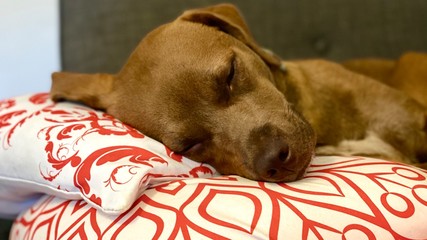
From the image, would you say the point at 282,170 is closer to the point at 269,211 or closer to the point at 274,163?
the point at 274,163

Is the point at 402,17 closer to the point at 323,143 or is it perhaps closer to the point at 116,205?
the point at 323,143

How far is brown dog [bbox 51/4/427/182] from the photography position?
5.21 ft

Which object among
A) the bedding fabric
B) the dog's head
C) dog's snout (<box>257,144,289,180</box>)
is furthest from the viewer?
the dog's head

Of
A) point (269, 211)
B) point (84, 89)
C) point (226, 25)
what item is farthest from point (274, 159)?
point (84, 89)

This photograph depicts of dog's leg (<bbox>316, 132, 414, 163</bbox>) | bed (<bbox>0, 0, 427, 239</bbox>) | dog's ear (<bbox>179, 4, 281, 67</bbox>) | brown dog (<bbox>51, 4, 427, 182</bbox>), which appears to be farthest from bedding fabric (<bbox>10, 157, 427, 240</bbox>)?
dog's ear (<bbox>179, 4, 281, 67</bbox>)

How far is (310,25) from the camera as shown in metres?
2.79

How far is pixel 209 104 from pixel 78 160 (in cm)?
47

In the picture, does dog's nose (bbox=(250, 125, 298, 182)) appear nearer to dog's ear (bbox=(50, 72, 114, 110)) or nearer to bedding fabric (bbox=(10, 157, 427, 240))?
bedding fabric (bbox=(10, 157, 427, 240))

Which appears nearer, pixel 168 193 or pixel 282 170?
pixel 168 193

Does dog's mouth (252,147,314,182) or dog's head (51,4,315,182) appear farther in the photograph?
dog's head (51,4,315,182)

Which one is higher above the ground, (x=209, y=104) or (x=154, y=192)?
(x=209, y=104)

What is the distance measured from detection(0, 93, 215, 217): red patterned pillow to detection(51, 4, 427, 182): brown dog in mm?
104

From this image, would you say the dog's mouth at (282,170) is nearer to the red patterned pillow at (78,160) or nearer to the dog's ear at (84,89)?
the red patterned pillow at (78,160)

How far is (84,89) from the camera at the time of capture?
201 cm
